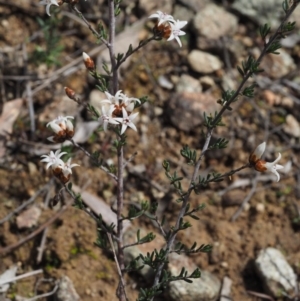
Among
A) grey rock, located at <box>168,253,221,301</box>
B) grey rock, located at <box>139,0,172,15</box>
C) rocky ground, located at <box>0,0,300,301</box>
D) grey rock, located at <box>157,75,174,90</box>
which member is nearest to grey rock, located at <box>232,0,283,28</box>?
rocky ground, located at <box>0,0,300,301</box>

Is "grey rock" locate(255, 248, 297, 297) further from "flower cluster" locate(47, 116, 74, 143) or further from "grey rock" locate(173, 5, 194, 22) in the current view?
"grey rock" locate(173, 5, 194, 22)

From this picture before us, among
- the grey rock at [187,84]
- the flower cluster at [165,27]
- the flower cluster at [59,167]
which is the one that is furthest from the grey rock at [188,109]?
the flower cluster at [59,167]

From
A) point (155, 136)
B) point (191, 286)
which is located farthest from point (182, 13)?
point (191, 286)

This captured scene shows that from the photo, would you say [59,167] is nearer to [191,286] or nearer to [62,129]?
[62,129]

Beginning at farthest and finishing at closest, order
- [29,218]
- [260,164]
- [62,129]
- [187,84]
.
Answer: [187,84] < [29,218] < [62,129] < [260,164]

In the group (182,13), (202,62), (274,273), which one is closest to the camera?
(274,273)

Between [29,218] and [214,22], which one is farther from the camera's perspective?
[214,22]

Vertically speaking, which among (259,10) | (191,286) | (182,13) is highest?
(259,10)

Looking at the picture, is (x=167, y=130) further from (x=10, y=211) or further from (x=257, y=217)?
(x=10, y=211)
